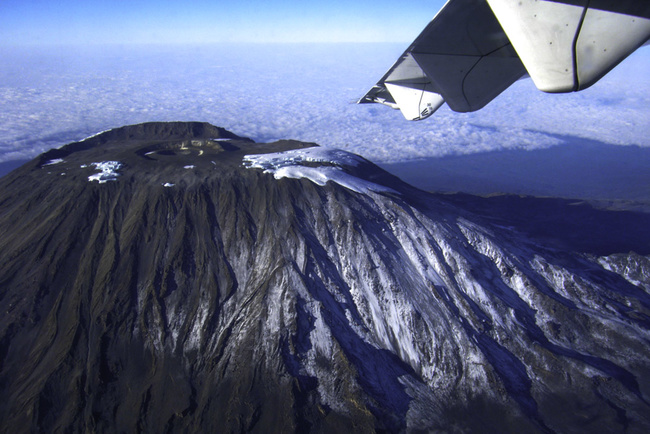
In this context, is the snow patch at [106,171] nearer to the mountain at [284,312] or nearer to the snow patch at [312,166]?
the mountain at [284,312]

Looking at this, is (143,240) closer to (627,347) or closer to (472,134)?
(627,347)

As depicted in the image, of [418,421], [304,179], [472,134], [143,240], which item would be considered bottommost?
[472,134]

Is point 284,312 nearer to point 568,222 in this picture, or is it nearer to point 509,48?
point 509,48

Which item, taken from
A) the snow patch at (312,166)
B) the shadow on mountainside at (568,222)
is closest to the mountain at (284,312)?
the snow patch at (312,166)

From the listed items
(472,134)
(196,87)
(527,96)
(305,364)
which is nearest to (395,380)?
(305,364)

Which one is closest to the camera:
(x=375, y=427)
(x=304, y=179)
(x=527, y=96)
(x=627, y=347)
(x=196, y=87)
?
(x=375, y=427)

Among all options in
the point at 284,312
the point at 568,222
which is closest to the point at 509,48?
the point at 284,312

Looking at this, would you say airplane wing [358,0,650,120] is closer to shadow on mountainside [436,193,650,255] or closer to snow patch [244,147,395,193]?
snow patch [244,147,395,193]
